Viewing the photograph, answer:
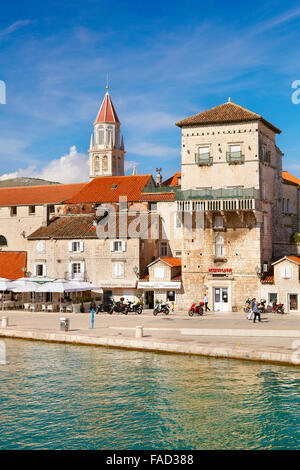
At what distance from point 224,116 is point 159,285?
1447cm

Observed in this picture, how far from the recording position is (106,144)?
109 metres

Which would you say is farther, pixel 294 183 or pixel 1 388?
pixel 294 183

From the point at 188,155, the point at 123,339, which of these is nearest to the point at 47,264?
the point at 188,155

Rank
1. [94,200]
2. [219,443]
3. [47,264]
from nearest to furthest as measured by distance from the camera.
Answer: [219,443], [47,264], [94,200]

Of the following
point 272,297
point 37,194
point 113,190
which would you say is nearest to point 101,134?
point 37,194

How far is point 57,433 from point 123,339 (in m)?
12.4

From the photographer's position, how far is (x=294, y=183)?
190 feet

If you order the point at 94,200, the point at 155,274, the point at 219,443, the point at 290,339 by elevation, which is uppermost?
the point at 94,200

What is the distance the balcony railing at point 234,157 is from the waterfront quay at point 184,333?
12.2 m

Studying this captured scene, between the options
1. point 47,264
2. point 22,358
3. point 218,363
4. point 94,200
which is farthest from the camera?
point 94,200

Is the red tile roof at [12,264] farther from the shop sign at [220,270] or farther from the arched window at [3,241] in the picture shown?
the shop sign at [220,270]

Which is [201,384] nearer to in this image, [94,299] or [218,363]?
[218,363]

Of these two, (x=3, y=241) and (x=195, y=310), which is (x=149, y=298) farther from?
(x=3, y=241)

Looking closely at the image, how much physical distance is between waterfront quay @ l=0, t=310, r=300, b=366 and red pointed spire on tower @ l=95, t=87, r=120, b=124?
7302 cm
